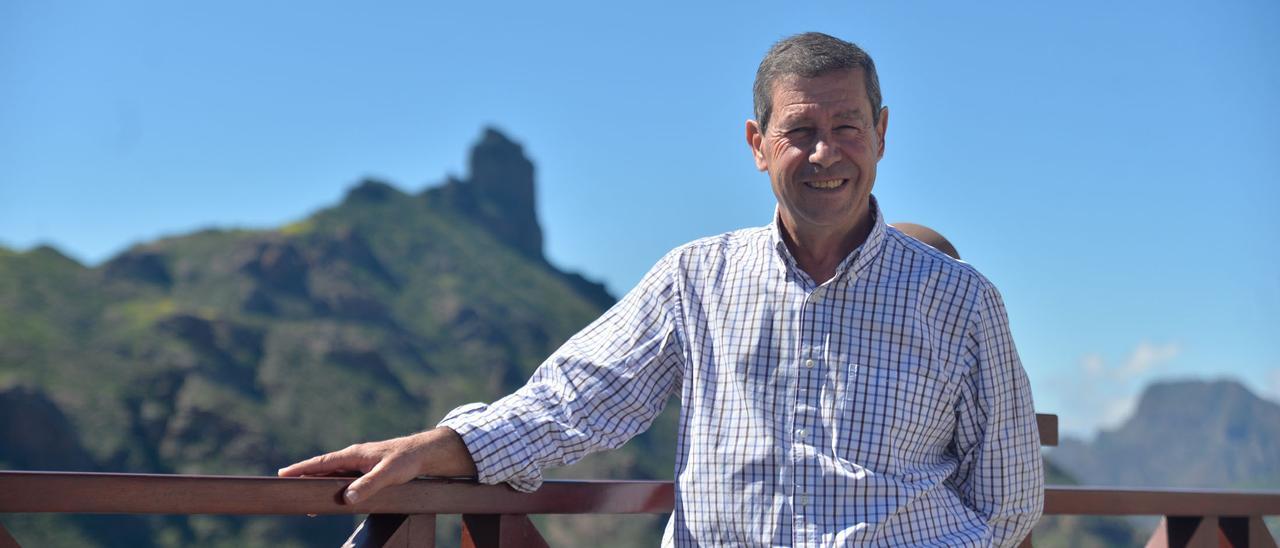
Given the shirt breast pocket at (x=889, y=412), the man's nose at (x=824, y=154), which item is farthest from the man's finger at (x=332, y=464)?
the man's nose at (x=824, y=154)

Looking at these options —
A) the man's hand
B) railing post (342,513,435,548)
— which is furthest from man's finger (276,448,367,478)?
railing post (342,513,435,548)

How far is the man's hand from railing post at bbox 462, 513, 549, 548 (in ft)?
0.57

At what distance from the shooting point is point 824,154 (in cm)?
199

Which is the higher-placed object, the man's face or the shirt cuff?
the man's face

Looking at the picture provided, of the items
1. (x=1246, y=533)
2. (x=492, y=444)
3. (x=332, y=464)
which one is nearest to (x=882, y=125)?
(x=492, y=444)

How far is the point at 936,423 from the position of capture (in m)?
2.05

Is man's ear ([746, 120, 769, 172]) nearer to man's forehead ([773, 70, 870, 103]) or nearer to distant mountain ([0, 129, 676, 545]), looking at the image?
man's forehead ([773, 70, 870, 103])

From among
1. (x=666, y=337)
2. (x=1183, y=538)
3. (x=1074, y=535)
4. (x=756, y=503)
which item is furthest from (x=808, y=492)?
(x=1074, y=535)

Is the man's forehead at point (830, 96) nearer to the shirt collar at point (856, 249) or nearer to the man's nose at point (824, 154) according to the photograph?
the man's nose at point (824, 154)

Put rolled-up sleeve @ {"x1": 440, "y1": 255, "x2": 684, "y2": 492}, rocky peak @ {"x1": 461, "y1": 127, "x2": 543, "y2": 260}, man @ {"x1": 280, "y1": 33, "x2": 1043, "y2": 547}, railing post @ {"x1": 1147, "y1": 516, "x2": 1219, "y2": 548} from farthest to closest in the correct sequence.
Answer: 1. rocky peak @ {"x1": 461, "y1": 127, "x2": 543, "y2": 260}
2. railing post @ {"x1": 1147, "y1": 516, "x2": 1219, "y2": 548}
3. rolled-up sleeve @ {"x1": 440, "y1": 255, "x2": 684, "y2": 492}
4. man @ {"x1": 280, "y1": 33, "x2": 1043, "y2": 547}

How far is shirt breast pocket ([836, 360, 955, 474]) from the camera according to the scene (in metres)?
1.96

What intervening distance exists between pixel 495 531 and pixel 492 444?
18cm

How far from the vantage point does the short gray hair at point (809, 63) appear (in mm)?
2018

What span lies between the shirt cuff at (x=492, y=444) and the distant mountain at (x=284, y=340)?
43.2 m
